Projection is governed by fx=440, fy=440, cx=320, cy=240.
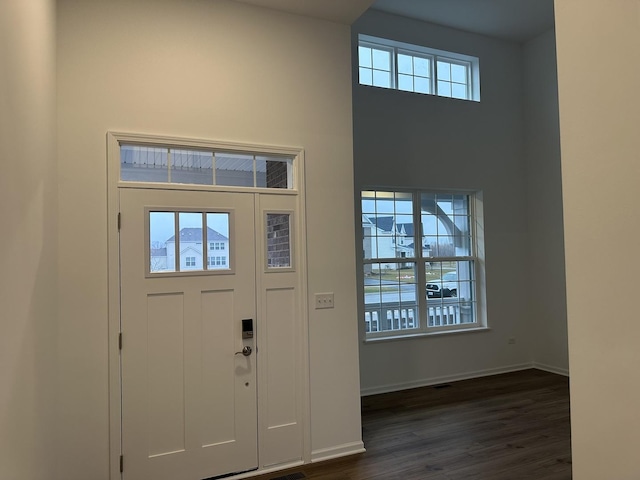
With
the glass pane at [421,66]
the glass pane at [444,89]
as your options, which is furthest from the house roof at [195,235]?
the glass pane at [444,89]

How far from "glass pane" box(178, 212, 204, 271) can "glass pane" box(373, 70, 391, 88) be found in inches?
123

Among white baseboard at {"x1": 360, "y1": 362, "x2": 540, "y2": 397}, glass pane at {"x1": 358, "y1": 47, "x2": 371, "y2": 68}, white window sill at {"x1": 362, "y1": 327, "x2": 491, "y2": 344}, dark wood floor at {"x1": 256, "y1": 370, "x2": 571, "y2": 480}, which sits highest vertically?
glass pane at {"x1": 358, "y1": 47, "x2": 371, "y2": 68}

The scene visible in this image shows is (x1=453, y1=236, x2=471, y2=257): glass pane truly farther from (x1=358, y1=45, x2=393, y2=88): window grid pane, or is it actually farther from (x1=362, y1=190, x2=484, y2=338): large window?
(x1=358, y1=45, x2=393, y2=88): window grid pane

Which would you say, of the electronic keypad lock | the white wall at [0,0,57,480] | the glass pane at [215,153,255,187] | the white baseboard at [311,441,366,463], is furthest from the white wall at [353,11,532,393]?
the white wall at [0,0,57,480]

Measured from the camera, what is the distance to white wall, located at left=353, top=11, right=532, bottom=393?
→ 503cm

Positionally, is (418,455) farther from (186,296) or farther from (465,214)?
(465,214)

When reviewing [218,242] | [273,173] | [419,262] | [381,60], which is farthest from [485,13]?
[218,242]

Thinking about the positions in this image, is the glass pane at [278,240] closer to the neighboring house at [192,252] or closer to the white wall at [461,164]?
the neighboring house at [192,252]

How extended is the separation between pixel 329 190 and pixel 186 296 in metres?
1.32

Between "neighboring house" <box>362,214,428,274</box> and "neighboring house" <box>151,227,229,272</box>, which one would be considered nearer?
"neighboring house" <box>151,227,229,272</box>

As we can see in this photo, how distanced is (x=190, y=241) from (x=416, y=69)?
3853 millimetres

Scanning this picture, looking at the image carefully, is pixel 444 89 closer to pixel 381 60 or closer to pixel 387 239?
pixel 381 60

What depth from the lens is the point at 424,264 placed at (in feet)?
17.7

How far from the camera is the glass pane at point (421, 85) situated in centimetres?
545
